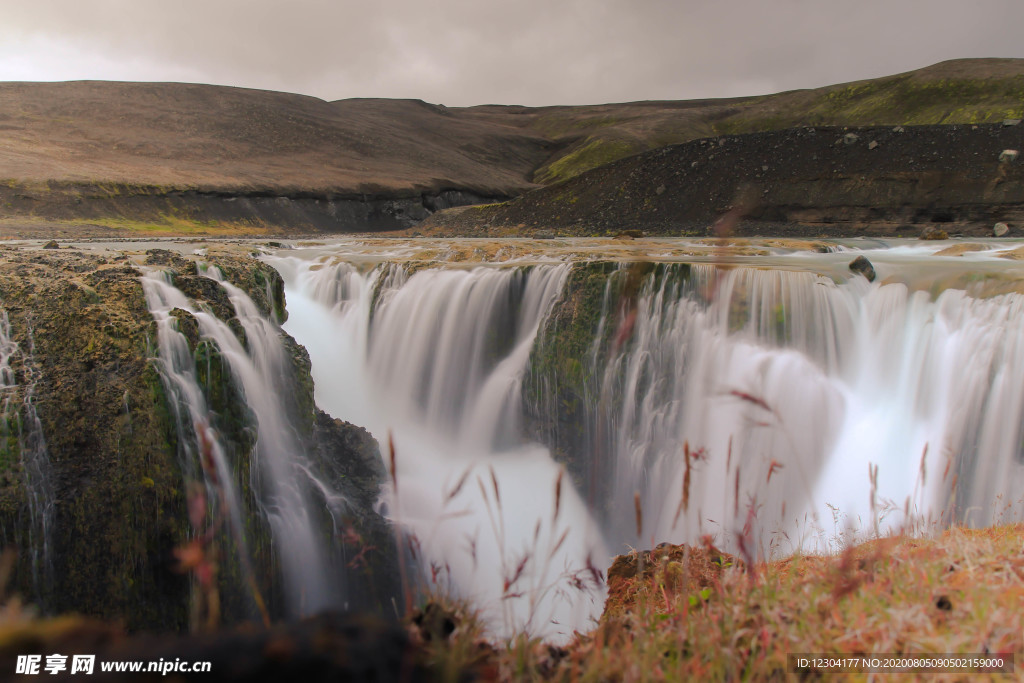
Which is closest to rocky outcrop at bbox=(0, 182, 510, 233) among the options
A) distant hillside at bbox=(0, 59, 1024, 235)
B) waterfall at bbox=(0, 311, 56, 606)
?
distant hillside at bbox=(0, 59, 1024, 235)

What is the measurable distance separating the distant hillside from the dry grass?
1426 inches

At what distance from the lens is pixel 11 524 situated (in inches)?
185

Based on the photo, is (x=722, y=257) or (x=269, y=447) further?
(x=269, y=447)

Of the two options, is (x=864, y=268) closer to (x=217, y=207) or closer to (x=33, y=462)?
(x=33, y=462)

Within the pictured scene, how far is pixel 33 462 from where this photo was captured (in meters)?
4.84

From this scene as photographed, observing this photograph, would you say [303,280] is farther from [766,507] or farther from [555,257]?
[766,507]

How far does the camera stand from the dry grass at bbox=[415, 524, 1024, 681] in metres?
1.76

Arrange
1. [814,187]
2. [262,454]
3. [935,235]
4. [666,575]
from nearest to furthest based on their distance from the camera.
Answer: [666,575] < [262,454] < [935,235] < [814,187]

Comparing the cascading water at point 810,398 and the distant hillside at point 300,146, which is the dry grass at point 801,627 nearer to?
the cascading water at point 810,398

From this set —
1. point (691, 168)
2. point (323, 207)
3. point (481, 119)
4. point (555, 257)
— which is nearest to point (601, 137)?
point (481, 119)

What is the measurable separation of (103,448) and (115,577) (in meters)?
1.16

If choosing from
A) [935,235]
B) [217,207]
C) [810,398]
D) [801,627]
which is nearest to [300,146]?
[217,207]

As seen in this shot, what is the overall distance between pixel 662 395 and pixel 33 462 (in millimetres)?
7257

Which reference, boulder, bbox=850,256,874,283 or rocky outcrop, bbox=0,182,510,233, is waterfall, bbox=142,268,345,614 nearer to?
boulder, bbox=850,256,874,283
